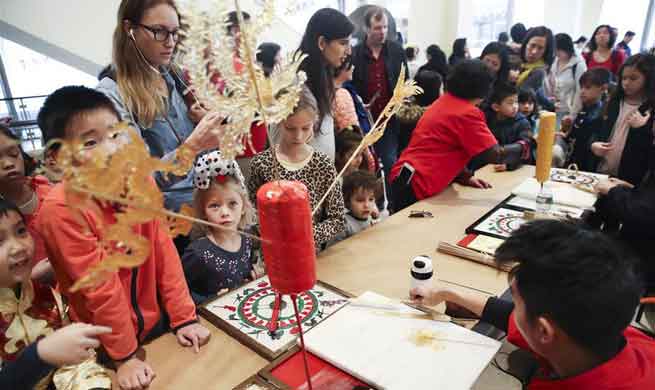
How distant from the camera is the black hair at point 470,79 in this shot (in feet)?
6.54

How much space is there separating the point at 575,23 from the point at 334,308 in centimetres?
923

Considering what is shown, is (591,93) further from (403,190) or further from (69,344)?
(69,344)

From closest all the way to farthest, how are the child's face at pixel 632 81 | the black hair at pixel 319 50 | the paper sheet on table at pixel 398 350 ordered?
the paper sheet on table at pixel 398 350, the black hair at pixel 319 50, the child's face at pixel 632 81

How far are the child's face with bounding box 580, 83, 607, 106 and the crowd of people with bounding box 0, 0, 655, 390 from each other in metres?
0.01

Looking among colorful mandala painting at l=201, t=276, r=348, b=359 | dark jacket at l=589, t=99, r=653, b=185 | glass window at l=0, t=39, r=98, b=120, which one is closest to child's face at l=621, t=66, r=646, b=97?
dark jacket at l=589, t=99, r=653, b=185

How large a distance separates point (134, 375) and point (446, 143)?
1.67 meters

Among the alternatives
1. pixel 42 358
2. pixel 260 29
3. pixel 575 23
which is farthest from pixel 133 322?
pixel 575 23

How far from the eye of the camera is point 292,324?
1058 millimetres

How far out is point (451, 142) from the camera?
2082 millimetres

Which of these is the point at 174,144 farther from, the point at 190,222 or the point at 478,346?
the point at 478,346

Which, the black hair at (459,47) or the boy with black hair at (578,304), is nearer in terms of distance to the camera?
the boy with black hair at (578,304)

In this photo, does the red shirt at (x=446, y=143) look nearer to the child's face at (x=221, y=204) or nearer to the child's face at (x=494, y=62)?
the child's face at (x=221, y=204)

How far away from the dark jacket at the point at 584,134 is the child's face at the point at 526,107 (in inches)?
11.9

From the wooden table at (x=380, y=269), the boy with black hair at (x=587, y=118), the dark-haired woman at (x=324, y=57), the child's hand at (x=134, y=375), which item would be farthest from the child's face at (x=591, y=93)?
the child's hand at (x=134, y=375)
